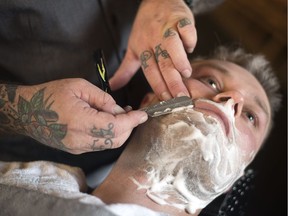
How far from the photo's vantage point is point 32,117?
77 cm

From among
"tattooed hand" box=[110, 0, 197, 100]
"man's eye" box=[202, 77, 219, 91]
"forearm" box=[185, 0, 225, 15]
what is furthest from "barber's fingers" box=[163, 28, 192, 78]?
"forearm" box=[185, 0, 225, 15]

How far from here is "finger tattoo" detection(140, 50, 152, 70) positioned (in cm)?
→ 95

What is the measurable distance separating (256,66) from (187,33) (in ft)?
1.42

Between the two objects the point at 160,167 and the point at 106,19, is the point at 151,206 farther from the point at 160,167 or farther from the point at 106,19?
the point at 106,19

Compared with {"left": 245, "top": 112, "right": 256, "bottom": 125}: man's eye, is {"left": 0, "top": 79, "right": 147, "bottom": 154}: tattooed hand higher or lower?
higher

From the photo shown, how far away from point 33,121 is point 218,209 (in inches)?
22.8

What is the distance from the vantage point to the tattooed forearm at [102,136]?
2.27 ft

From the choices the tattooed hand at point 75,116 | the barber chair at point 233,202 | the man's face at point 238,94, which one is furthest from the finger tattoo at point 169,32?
the barber chair at point 233,202

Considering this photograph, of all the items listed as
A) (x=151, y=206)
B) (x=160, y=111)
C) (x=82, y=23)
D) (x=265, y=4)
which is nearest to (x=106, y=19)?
(x=82, y=23)

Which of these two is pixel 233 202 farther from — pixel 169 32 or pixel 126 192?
pixel 169 32

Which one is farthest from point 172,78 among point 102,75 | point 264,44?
point 264,44

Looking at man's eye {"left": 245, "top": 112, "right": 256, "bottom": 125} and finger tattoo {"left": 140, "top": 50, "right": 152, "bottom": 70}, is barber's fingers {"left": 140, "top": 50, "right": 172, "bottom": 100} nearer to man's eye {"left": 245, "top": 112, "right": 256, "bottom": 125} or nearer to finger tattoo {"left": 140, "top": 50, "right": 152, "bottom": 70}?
finger tattoo {"left": 140, "top": 50, "right": 152, "bottom": 70}

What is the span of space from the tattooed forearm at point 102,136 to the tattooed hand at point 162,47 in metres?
0.22

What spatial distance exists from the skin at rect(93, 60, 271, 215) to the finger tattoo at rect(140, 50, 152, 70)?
9 centimetres
